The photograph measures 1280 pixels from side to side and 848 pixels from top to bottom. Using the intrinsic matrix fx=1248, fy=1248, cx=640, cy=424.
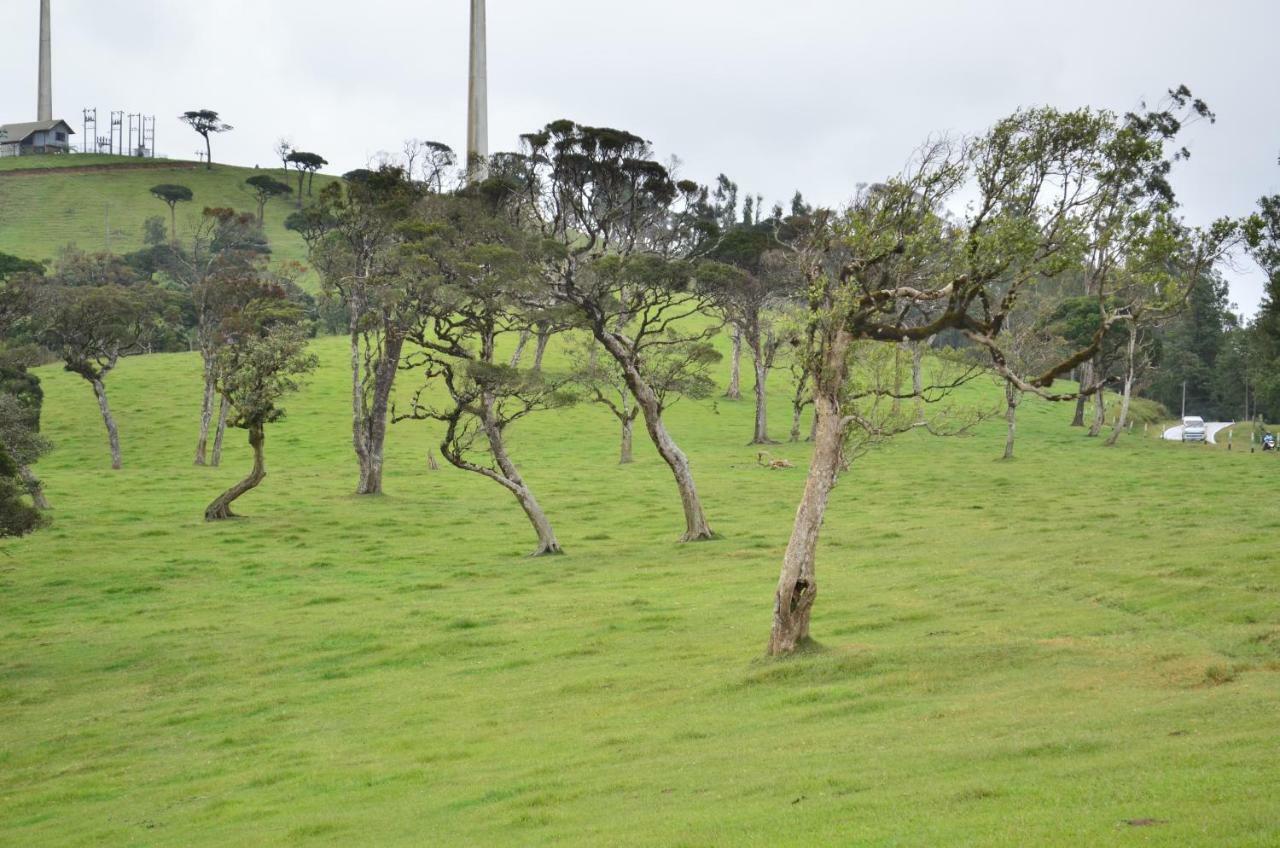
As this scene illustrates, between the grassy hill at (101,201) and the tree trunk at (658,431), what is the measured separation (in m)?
114

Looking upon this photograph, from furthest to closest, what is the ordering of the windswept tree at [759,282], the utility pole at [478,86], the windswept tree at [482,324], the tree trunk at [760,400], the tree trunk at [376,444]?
the utility pole at [478,86]
the tree trunk at [760,400]
the windswept tree at [759,282]
the tree trunk at [376,444]
the windswept tree at [482,324]

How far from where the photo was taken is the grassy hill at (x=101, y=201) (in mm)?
148000

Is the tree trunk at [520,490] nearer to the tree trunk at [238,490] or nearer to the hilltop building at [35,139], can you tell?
the tree trunk at [238,490]

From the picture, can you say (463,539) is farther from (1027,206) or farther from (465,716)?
(1027,206)

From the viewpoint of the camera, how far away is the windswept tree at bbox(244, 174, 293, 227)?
15800 centimetres

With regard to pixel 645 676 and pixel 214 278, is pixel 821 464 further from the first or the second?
pixel 214 278

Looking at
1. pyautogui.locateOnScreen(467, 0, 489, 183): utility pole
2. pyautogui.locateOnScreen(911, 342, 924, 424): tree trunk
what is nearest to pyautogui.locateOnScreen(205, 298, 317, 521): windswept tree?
pyautogui.locateOnScreen(911, 342, 924, 424): tree trunk

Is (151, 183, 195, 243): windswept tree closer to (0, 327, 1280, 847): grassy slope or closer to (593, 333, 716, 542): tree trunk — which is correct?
(0, 327, 1280, 847): grassy slope

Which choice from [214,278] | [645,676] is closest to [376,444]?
[214,278]

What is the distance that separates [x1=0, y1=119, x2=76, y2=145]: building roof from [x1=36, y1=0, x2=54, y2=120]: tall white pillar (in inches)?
42.0

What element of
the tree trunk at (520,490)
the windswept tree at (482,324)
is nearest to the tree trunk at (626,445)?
the windswept tree at (482,324)

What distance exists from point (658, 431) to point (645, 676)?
57.1 ft

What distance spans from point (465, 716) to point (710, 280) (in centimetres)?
2512

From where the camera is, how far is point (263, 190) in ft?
527
